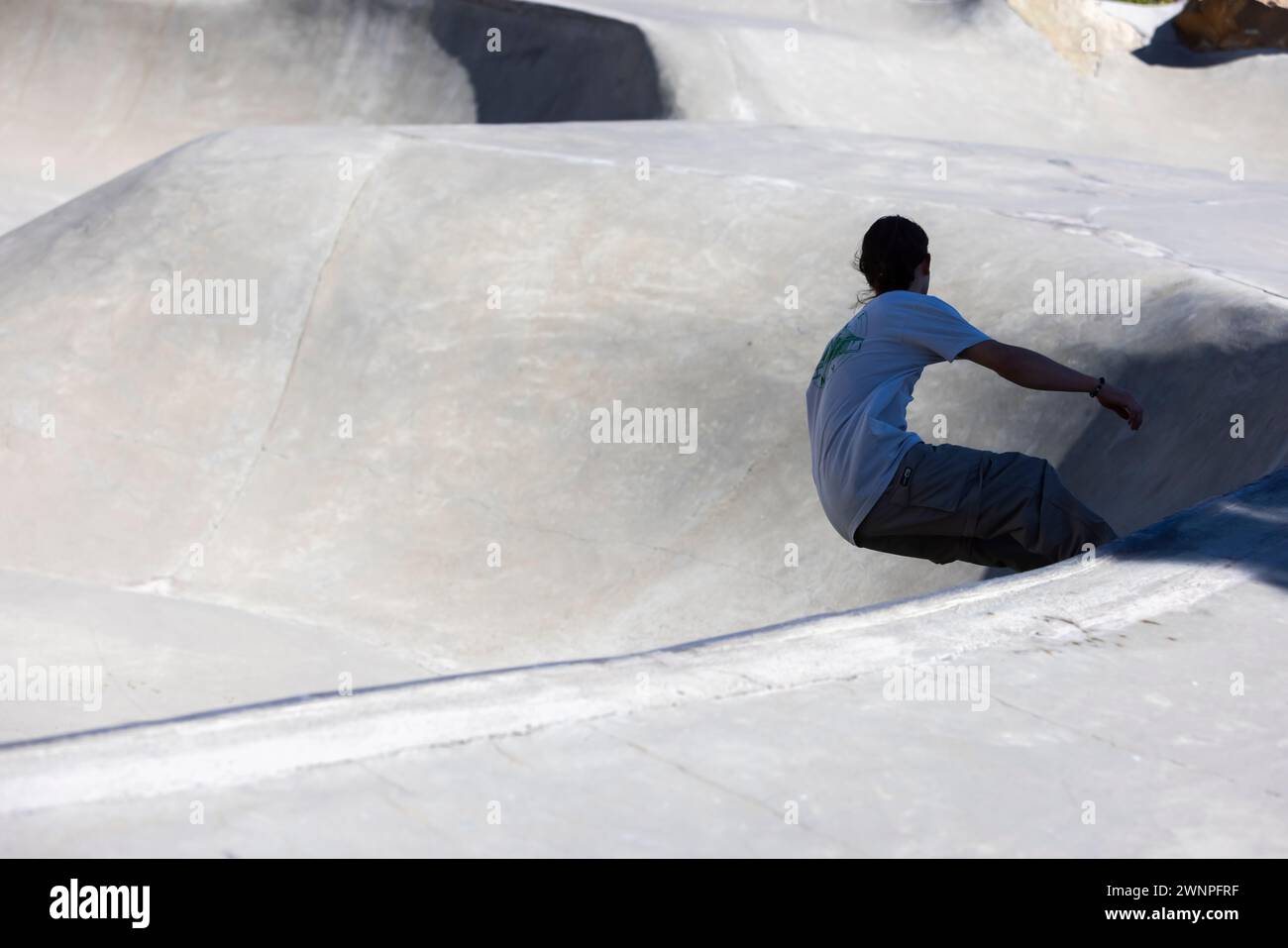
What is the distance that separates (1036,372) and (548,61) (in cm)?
1168

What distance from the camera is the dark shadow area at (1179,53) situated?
15.5 meters

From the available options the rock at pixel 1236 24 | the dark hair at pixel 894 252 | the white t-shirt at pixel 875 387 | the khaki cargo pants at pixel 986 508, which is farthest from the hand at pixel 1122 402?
the rock at pixel 1236 24

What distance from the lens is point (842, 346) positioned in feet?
12.7

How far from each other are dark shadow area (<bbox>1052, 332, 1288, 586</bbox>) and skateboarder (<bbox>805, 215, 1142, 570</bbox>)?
2.97ft

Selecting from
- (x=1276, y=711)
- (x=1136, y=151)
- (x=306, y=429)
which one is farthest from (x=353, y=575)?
(x=1136, y=151)

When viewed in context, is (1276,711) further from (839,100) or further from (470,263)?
(839,100)

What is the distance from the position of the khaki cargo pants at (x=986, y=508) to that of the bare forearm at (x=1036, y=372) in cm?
23

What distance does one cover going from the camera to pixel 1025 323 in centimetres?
587

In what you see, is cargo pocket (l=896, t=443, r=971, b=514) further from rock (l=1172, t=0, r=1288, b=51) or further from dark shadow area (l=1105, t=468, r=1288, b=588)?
rock (l=1172, t=0, r=1288, b=51)

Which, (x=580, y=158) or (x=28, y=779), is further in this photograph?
(x=580, y=158)

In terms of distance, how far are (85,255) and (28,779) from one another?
21.2 feet

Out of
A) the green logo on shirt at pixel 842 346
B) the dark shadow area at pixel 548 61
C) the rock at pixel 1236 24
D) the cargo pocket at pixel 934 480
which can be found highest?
the rock at pixel 1236 24

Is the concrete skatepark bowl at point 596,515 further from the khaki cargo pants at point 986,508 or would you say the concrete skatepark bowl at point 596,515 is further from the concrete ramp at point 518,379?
the khaki cargo pants at point 986,508

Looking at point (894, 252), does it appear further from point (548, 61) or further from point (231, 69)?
point (231, 69)
